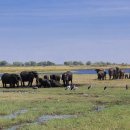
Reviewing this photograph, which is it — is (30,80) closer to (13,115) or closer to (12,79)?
(12,79)

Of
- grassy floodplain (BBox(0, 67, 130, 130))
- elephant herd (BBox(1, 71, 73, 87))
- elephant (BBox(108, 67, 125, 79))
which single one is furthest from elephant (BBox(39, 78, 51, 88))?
elephant (BBox(108, 67, 125, 79))

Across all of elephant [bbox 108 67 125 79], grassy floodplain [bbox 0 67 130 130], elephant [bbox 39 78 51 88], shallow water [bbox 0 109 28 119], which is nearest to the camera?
grassy floodplain [bbox 0 67 130 130]

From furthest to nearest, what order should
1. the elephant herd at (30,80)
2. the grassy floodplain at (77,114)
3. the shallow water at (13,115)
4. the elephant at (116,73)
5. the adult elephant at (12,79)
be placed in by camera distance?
1. the elephant at (116,73)
2. the adult elephant at (12,79)
3. the elephant herd at (30,80)
4. the shallow water at (13,115)
5. the grassy floodplain at (77,114)

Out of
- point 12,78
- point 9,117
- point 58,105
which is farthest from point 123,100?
point 12,78

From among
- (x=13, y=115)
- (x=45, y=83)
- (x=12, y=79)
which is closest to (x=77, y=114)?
(x=13, y=115)

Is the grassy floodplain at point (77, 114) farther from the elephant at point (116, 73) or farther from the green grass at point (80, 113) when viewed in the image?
the elephant at point (116, 73)

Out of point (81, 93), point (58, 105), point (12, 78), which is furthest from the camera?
point (12, 78)

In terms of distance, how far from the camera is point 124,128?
18.2m

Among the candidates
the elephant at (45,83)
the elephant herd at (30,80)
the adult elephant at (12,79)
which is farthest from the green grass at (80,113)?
the adult elephant at (12,79)

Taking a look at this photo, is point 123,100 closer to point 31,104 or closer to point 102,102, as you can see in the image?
point 102,102

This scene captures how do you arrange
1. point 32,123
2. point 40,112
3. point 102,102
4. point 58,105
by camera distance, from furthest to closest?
point 102,102
point 58,105
point 40,112
point 32,123

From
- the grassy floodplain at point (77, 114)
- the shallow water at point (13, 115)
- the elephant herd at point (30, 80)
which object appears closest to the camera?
the grassy floodplain at point (77, 114)

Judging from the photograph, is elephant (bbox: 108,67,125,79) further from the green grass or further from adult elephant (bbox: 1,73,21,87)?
the green grass

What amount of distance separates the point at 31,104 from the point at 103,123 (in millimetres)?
9168
